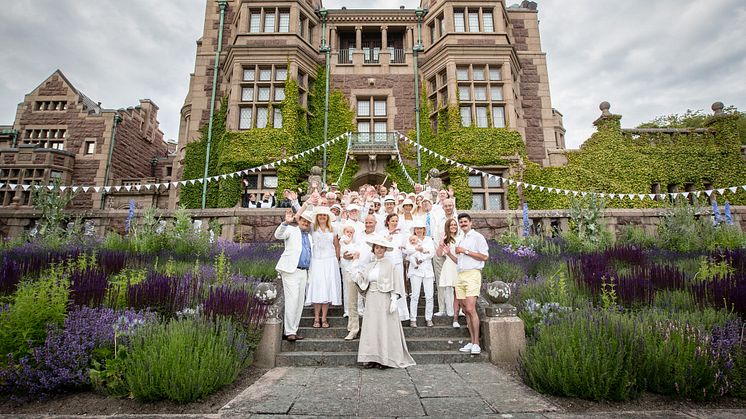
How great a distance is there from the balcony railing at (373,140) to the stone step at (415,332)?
12.5m

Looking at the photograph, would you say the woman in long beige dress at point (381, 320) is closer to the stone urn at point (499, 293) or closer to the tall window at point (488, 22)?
the stone urn at point (499, 293)

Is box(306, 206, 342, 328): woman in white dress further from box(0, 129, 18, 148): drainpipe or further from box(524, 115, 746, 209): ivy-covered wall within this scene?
box(0, 129, 18, 148): drainpipe

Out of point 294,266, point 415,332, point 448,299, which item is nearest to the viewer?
point 294,266

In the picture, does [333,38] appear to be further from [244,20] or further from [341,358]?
[341,358]

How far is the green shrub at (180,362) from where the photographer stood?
10.4 feet

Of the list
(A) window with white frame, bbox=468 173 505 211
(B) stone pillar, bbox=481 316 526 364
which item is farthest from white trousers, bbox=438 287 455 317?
(A) window with white frame, bbox=468 173 505 211

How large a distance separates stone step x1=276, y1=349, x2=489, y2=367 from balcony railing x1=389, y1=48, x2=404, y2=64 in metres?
17.3

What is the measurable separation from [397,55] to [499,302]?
1766 cm

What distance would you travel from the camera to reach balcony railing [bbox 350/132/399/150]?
17.0m

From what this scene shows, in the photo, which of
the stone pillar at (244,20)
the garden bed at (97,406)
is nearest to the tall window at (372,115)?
the stone pillar at (244,20)

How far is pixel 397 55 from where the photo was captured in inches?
772

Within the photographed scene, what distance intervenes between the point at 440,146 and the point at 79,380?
15.4 meters

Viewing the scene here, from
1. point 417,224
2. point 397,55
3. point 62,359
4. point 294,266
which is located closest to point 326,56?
point 397,55

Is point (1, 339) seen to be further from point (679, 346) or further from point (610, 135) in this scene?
point (610, 135)
